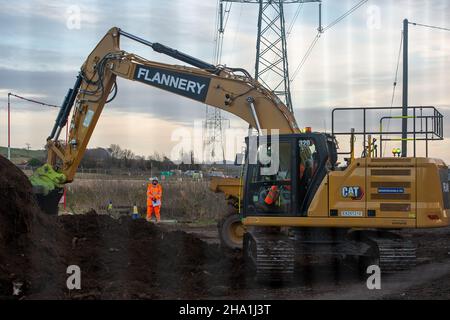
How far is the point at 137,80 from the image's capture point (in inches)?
594

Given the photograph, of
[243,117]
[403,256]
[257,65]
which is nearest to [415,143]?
[403,256]

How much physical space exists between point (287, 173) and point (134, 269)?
118 inches

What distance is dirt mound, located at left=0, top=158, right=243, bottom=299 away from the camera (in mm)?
10023

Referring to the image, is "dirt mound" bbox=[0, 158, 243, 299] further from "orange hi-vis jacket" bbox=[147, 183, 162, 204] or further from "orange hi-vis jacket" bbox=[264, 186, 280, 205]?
"orange hi-vis jacket" bbox=[147, 183, 162, 204]

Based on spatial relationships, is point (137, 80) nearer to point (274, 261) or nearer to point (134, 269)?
point (134, 269)

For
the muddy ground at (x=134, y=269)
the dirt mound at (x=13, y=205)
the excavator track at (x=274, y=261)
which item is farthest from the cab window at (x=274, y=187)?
the dirt mound at (x=13, y=205)

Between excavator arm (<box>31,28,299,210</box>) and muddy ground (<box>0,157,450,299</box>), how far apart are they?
1804 mm

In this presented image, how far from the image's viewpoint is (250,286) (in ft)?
Answer: 37.2

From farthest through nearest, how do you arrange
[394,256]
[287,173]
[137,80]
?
[137,80]
[287,173]
[394,256]

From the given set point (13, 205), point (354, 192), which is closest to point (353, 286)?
point (354, 192)

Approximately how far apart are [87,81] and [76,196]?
37.6 feet

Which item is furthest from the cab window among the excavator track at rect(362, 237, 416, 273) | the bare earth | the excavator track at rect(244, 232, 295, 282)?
the excavator track at rect(362, 237, 416, 273)

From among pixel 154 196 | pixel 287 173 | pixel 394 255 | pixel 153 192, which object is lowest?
pixel 394 255

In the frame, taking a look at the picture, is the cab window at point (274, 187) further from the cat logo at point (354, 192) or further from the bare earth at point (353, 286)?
the bare earth at point (353, 286)
